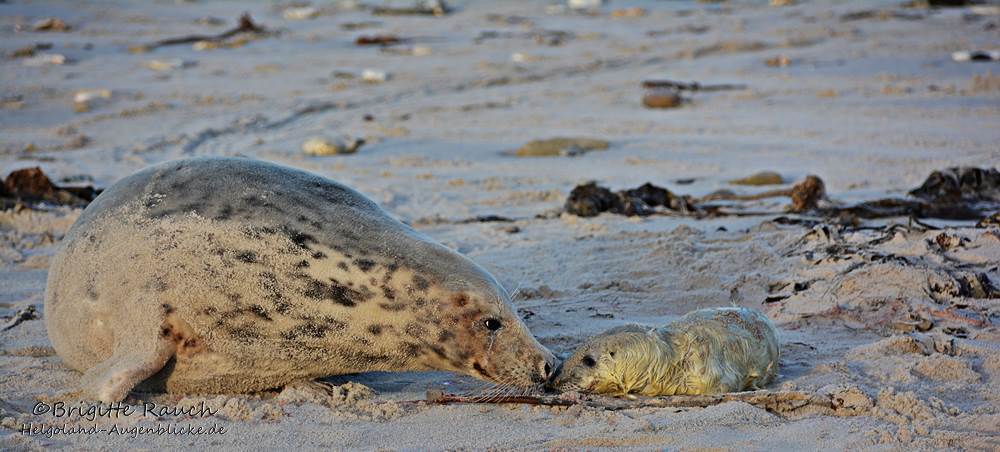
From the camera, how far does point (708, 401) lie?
3154 mm

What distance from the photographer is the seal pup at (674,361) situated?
3.29 meters

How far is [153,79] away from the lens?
1152 cm

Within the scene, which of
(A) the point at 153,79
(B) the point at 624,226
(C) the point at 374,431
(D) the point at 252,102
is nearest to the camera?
(C) the point at 374,431

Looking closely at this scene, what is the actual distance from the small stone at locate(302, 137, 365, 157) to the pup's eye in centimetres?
490

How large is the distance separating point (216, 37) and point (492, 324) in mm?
11525

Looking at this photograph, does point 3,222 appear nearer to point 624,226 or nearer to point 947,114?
point 624,226

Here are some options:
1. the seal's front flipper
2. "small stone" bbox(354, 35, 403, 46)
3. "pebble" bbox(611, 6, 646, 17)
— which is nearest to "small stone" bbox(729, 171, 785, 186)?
the seal's front flipper

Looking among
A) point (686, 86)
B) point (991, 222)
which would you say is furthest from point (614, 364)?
point (686, 86)

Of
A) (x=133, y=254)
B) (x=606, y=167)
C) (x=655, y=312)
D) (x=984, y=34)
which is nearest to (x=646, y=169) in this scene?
(x=606, y=167)

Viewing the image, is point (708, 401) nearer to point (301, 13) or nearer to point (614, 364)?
point (614, 364)

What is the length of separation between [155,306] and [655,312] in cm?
187

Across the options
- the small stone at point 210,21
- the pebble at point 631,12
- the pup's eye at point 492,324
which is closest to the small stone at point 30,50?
the small stone at point 210,21

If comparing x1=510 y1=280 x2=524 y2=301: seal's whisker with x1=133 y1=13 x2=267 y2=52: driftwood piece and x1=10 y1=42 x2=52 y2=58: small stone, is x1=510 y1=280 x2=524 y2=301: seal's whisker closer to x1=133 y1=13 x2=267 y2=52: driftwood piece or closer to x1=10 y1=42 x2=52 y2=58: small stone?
x1=10 y1=42 x2=52 y2=58: small stone

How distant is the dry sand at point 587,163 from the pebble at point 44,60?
15 centimetres
